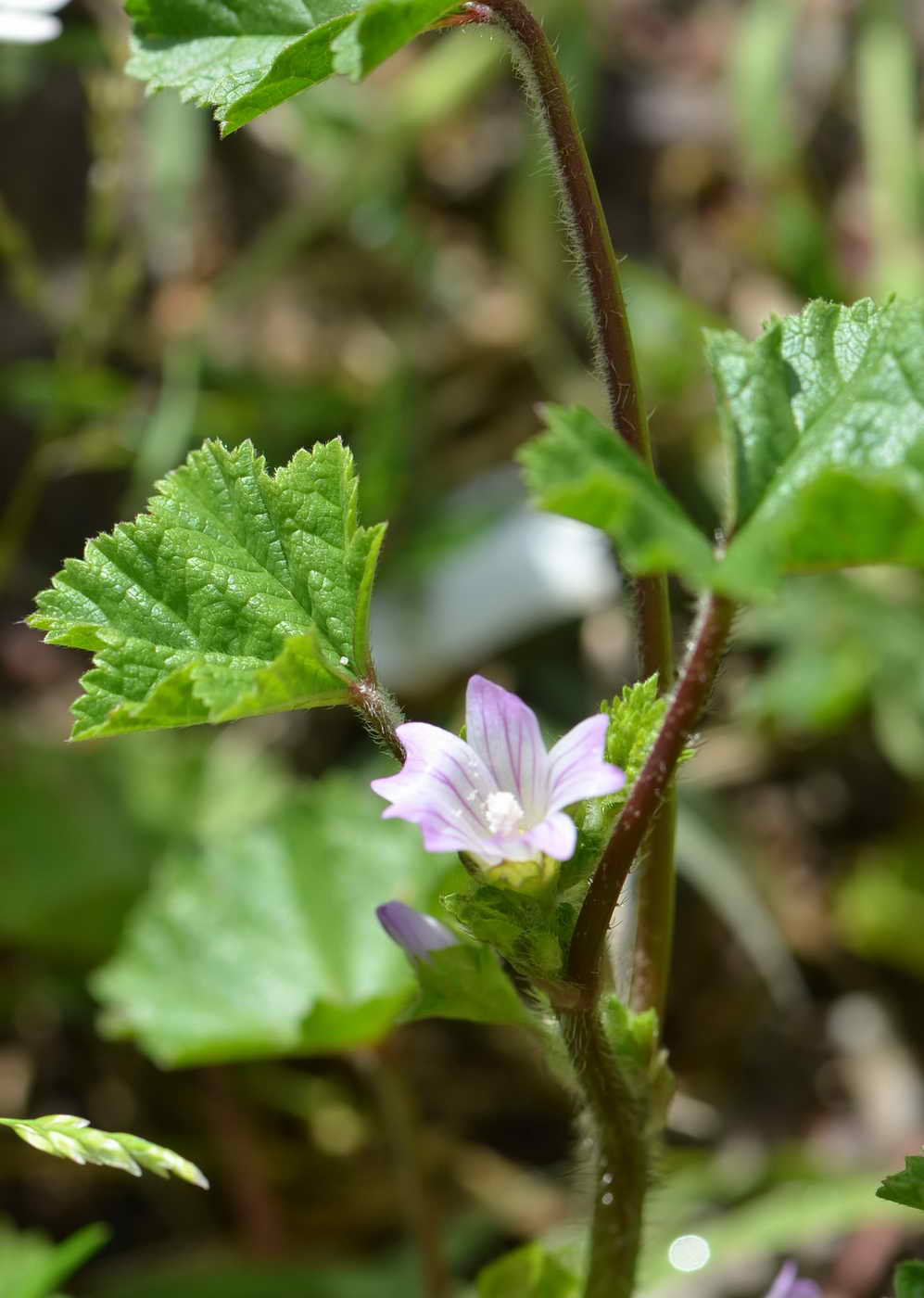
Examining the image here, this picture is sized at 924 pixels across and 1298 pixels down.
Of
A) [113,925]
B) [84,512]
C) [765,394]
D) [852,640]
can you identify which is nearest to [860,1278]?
[852,640]

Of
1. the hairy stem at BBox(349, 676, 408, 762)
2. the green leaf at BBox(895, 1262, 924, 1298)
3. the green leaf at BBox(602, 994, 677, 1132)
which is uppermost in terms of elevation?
the hairy stem at BBox(349, 676, 408, 762)

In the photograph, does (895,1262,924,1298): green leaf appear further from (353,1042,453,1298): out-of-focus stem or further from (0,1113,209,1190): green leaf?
(353,1042,453,1298): out-of-focus stem

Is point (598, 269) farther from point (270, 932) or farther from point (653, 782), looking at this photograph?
point (270, 932)

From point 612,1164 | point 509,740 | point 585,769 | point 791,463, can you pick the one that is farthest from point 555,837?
point 612,1164

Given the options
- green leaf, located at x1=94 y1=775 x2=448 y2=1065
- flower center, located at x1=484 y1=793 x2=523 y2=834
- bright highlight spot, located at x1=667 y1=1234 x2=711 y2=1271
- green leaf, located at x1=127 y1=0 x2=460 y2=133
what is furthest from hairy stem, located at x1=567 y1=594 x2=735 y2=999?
bright highlight spot, located at x1=667 y1=1234 x2=711 y2=1271

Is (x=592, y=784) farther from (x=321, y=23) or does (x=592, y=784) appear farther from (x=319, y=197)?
(x=319, y=197)

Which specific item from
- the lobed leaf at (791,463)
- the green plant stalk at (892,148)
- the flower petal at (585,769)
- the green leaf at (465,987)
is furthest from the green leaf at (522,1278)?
the green plant stalk at (892,148)
